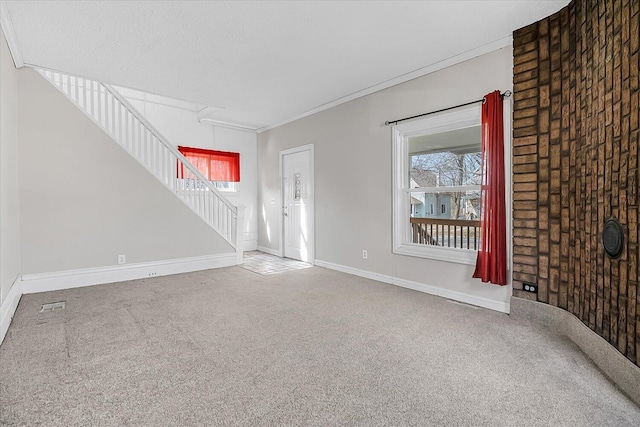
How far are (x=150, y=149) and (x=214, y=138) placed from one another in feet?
6.33

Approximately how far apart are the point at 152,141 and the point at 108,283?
2.10 m

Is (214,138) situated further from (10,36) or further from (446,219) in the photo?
(446,219)

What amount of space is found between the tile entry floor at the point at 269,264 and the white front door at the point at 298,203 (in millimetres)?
220

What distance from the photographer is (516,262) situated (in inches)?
120

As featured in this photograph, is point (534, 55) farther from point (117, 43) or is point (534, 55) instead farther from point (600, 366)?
point (117, 43)

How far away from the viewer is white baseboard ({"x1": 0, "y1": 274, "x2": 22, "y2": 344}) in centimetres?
259

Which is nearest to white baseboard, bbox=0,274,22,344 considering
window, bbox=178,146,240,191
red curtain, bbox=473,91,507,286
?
window, bbox=178,146,240,191

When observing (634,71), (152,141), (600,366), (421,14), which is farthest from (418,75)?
(152,141)

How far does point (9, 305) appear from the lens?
9.56 feet

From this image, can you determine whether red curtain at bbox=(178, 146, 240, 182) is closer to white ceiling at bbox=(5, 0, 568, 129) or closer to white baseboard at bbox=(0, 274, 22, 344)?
white ceiling at bbox=(5, 0, 568, 129)

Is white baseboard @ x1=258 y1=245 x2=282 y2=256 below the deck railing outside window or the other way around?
below

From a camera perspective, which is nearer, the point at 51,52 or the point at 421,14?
the point at 421,14

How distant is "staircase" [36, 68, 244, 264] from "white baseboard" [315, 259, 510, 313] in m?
2.02

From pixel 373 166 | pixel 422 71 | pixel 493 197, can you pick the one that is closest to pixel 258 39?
pixel 422 71
